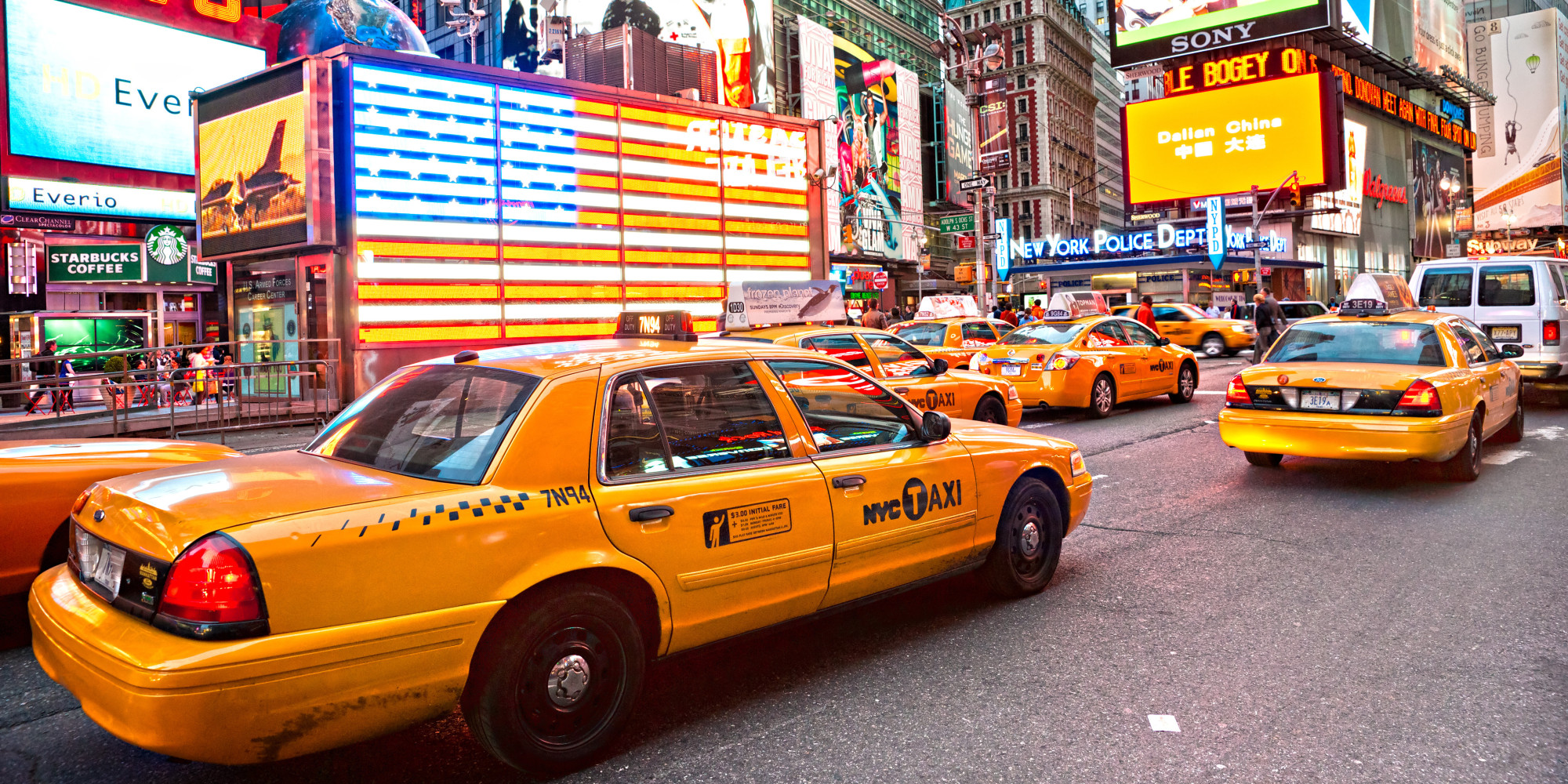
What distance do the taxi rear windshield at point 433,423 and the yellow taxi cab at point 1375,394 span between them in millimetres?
6986

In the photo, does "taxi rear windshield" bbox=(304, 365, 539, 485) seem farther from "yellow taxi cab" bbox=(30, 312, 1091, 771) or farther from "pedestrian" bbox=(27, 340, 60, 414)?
"pedestrian" bbox=(27, 340, 60, 414)

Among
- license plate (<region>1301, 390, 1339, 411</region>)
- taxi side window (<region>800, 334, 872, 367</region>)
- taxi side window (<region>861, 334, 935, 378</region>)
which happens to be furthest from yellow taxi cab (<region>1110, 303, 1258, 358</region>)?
license plate (<region>1301, 390, 1339, 411</region>)

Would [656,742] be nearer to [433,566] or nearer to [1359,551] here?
[433,566]

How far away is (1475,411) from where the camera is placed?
865cm

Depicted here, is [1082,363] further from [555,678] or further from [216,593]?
[216,593]

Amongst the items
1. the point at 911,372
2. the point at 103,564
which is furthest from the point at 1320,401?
the point at 103,564

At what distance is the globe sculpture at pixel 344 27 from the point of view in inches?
810

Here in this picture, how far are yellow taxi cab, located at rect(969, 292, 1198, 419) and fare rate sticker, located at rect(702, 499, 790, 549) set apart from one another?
981 centimetres

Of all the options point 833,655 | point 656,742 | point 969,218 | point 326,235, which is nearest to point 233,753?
point 656,742

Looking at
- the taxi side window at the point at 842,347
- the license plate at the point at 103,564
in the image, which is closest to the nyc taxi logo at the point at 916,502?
the license plate at the point at 103,564

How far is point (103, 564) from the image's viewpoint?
3.27 m

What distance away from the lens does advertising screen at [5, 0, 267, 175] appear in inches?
1020

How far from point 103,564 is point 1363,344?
928 centimetres

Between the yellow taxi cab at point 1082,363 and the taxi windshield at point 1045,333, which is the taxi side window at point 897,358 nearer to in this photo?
the yellow taxi cab at point 1082,363
